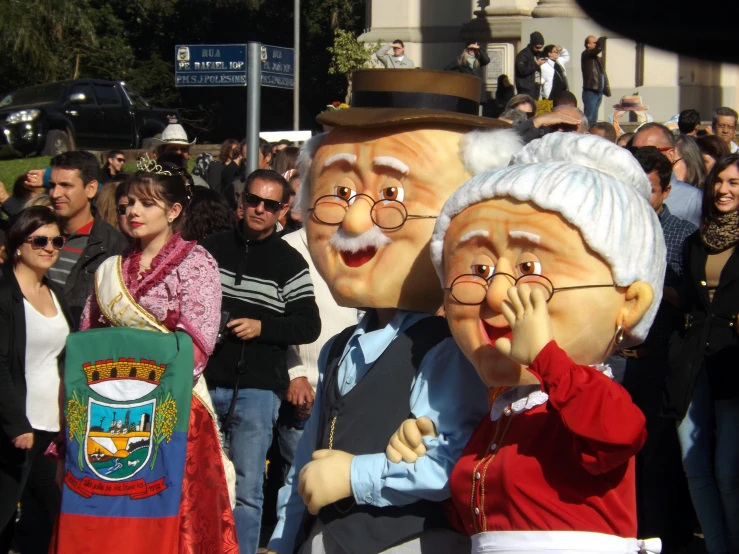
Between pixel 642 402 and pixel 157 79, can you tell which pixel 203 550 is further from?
pixel 157 79

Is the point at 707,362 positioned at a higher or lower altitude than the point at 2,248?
lower

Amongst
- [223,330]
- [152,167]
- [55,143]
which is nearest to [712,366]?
[223,330]

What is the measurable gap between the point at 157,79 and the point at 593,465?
105 ft

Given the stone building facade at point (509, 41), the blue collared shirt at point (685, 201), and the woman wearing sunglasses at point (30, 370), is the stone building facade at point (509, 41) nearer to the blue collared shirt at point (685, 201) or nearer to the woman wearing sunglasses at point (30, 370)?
the blue collared shirt at point (685, 201)

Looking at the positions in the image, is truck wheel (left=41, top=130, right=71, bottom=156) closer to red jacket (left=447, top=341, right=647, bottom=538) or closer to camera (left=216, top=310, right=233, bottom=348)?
camera (left=216, top=310, right=233, bottom=348)

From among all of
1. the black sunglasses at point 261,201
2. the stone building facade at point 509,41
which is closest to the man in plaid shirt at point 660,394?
the black sunglasses at point 261,201

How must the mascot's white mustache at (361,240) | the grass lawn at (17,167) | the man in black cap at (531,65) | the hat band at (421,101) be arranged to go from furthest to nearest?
the grass lawn at (17,167) → the man in black cap at (531,65) → the hat band at (421,101) → the mascot's white mustache at (361,240)

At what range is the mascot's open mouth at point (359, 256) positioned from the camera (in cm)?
355

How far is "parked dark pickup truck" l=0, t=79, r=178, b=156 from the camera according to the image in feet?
66.7

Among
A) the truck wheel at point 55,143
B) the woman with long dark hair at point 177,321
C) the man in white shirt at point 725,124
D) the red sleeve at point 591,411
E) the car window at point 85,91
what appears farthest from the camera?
the car window at point 85,91

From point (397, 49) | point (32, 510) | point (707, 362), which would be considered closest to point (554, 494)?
point (707, 362)

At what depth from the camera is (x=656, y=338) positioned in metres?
5.62

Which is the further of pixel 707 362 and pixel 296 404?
pixel 296 404

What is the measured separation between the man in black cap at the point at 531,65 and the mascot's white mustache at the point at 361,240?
8.50 m
